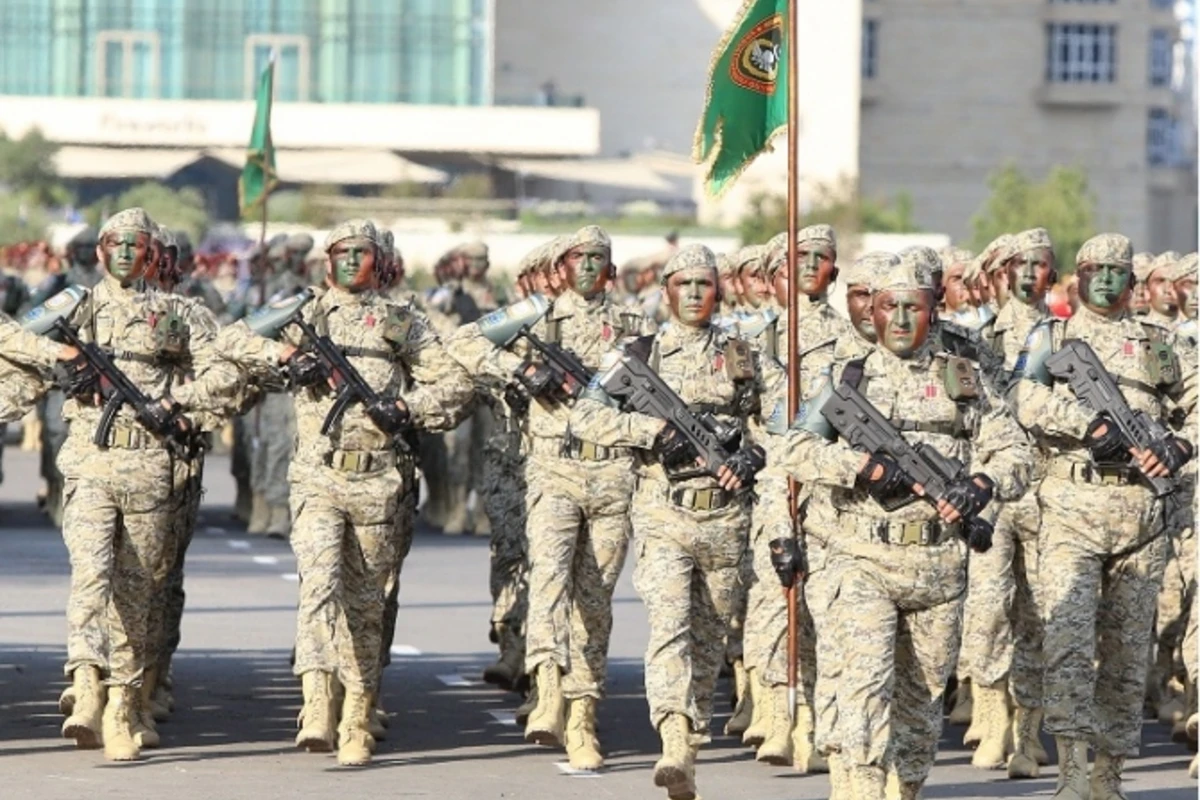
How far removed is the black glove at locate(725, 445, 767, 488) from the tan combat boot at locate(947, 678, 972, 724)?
9.51 feet

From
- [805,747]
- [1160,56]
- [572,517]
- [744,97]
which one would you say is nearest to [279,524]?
[744,97]

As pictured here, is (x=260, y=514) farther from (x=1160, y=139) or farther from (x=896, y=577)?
(x=1160, y=139)

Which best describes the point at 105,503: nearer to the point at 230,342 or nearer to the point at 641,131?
the point at 230,342

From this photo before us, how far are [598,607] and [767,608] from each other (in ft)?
2.29

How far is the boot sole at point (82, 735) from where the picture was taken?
13031mm

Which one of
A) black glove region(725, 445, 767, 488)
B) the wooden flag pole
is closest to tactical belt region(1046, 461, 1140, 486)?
the wooden flag pole

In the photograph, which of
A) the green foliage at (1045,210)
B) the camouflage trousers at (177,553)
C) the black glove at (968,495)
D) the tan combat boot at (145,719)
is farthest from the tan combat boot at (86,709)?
the green foliage at (1045,210)

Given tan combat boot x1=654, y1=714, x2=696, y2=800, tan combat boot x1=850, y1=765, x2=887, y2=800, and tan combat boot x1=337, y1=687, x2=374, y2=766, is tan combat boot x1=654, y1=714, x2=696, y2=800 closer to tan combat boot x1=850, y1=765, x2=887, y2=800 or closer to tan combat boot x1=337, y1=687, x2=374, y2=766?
tan combat boot x1=850, y1=765, x2=887, y2=800

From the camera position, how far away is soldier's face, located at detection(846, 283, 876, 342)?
12242 millimetres

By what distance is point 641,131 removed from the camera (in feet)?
331

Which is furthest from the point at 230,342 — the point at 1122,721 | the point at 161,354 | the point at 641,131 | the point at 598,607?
the point at 641,131

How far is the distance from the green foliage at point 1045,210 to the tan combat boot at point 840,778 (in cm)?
6237

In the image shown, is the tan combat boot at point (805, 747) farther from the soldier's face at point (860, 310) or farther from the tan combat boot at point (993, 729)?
the soldier's face at point (860, 310)

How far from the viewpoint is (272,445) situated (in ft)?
75.7
